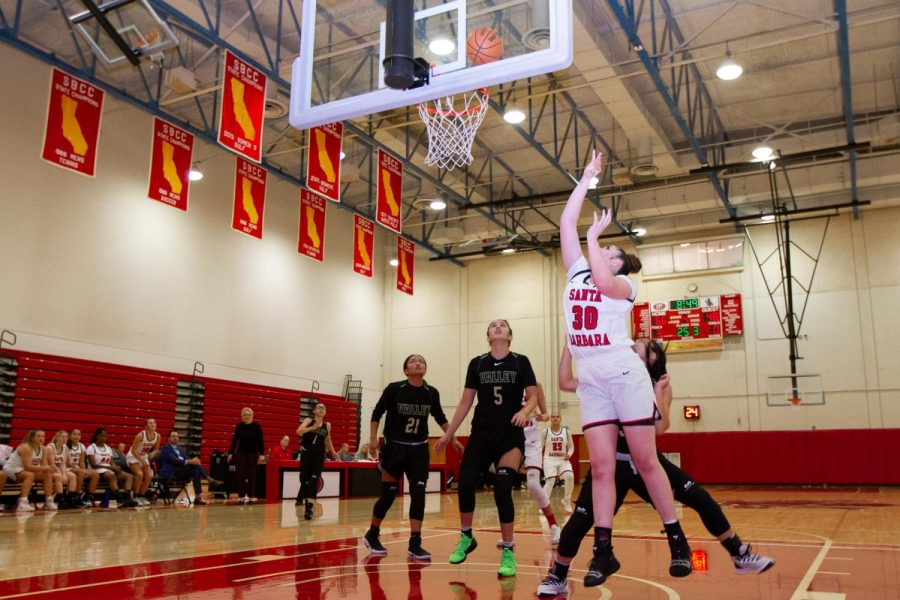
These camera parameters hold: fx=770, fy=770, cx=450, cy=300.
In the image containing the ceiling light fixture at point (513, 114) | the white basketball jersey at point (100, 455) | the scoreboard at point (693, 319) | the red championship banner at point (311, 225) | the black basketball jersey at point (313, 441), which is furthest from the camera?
the scoreboard at point (693, 319)

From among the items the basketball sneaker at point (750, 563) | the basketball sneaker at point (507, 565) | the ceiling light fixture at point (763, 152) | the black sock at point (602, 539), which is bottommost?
the basketball sneaker at point (507, 565)

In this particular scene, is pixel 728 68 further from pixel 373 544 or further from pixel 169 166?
pixel 373 544

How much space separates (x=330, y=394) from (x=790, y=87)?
15592mm

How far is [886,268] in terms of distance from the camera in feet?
72.3

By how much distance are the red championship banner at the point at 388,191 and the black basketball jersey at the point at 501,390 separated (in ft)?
34.7

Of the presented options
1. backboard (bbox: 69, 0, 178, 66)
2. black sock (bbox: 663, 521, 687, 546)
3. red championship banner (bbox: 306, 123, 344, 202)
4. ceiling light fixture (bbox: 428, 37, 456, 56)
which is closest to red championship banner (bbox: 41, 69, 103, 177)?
backboard (bbox: 69, 0, 178, 66)

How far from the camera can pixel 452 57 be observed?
6973mm

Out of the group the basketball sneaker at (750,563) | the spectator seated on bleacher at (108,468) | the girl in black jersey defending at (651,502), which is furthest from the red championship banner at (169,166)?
the basketball sneaker at (750,563)

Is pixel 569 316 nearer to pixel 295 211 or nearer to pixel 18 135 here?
pixel 18 135

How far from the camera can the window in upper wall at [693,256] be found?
23.9 m

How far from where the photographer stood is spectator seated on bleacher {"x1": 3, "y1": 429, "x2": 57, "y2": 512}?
12446 millimetres

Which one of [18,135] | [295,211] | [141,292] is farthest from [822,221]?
[18,135]

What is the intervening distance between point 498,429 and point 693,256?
20265 mm

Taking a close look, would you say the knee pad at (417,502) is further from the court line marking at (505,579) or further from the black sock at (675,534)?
the black sock at (675,534)
